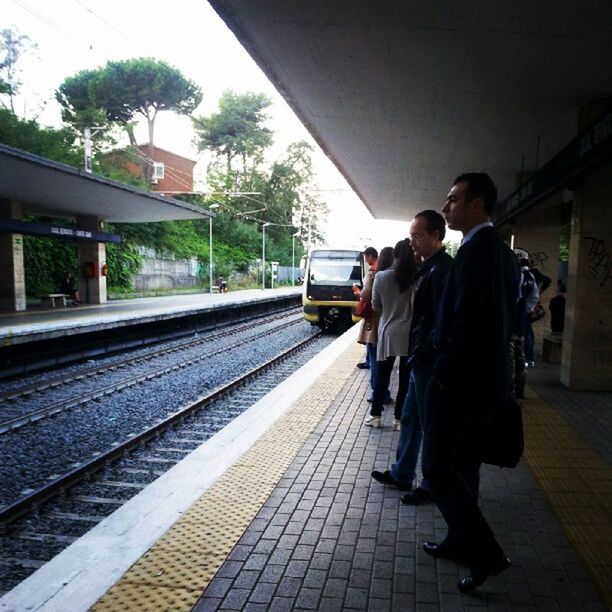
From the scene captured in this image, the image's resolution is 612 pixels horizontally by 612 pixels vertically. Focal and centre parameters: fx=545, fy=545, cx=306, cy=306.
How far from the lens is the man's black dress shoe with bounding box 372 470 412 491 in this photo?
400cm

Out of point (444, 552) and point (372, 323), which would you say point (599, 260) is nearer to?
point (372, 323)

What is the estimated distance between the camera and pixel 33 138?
28.8 m

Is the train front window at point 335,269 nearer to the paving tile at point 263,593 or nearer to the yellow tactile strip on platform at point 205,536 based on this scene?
the yellow tactile strip on platform at point 205,536

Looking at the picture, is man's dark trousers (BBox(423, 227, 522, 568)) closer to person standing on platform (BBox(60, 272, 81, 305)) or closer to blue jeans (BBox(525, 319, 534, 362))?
blue jeans (BBox(525, 319, 534, 362))

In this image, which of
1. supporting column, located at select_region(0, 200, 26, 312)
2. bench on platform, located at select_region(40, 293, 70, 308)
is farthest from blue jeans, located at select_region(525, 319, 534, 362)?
bench on platform, located at select_region(40, 293, 70, 308)

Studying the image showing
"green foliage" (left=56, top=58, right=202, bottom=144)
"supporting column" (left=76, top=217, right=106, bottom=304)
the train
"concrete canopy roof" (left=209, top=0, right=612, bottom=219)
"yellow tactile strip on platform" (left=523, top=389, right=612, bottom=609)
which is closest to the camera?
"yellow tactile strip on platform" (left=523, top=389, right=612, bottom=609)

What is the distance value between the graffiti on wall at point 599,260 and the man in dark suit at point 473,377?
5.64 meters

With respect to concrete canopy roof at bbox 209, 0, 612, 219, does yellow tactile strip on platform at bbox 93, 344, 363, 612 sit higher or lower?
lower

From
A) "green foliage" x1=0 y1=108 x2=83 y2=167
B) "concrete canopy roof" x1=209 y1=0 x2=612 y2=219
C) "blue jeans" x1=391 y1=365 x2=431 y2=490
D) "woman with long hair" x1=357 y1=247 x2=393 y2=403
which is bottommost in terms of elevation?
"blue jeans" x1=391 y1=365 x2=431 y2=490

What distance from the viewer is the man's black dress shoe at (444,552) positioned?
2931 mm

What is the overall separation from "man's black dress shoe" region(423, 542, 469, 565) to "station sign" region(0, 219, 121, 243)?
1662cm

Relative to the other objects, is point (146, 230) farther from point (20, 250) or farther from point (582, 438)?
point (582, 438)

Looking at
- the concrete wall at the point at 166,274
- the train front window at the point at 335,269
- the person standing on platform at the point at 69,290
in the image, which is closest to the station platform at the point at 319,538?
the train front window at the point at 335,269

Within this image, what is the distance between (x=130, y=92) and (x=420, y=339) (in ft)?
169
